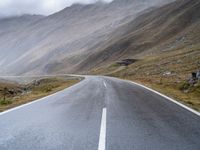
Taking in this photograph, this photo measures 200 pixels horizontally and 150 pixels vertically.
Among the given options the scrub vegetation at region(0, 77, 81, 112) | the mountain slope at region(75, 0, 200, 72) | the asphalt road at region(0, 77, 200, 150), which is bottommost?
the scrub vegetation at region(0, 77, 81, 112)

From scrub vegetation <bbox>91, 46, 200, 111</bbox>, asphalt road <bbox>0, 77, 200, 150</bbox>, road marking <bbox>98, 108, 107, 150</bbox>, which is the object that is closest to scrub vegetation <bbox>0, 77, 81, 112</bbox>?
asphalt road <bbox>0, 77, 200, 150</bbox>

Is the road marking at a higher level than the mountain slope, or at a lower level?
Result: lower

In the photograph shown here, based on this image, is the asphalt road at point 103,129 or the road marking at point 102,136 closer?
the road marking at point 102,136

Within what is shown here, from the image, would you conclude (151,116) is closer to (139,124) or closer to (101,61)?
(139,124)

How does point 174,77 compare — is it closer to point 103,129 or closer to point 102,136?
point 103,129

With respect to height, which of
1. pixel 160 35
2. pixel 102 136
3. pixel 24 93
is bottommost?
pixel 24 93

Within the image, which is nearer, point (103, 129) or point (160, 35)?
point (103, 129)

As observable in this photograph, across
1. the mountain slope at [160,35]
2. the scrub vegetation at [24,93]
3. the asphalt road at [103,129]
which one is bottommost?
the scrub vegetation at [24,93]

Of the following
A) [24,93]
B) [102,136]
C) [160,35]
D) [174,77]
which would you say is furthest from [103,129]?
[160,35]

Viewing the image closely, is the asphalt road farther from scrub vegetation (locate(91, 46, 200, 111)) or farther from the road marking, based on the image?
scrub vegetation (locate(91, 46, 200, 111))

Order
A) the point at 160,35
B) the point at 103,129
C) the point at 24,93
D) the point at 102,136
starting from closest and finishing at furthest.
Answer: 1. the point at 102,136
2. the point at 103,129
3. the point at 24,93
4. the point at 160,35

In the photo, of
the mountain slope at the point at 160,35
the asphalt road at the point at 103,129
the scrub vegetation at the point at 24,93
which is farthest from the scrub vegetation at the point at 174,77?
the mountain slope at the point at 160,35

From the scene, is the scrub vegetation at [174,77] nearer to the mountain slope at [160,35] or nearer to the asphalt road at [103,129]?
the asphalt road at [103,129]

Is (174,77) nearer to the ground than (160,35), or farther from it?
nearer to the ground
